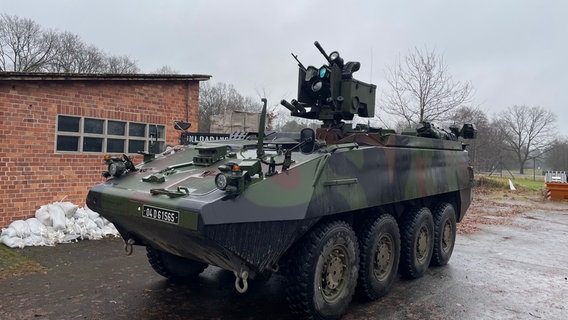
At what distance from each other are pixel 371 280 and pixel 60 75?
6.07 meters

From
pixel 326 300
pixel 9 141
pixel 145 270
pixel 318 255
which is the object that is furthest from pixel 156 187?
pixel 9 141

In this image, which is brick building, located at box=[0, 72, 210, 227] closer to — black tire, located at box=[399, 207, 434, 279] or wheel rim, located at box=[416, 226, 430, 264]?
black tire, located at box=[399, 207, 434, 279]

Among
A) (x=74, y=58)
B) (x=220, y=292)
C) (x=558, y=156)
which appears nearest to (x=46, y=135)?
(x=220, y=292)

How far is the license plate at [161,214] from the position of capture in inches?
140

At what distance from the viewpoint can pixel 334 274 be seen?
4.38 m

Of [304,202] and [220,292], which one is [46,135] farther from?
[304,202]

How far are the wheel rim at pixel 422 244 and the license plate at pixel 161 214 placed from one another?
3.63 meters

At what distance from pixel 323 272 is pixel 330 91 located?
94.5 inches

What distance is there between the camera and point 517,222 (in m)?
12.3

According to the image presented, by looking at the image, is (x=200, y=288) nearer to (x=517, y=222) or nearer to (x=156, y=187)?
(x=156, y=187)

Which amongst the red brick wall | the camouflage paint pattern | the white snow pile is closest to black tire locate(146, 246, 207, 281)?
the camouflage paint pattern

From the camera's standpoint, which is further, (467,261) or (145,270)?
(467,261)

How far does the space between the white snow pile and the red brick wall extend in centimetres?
29

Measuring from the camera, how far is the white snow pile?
277 inches
